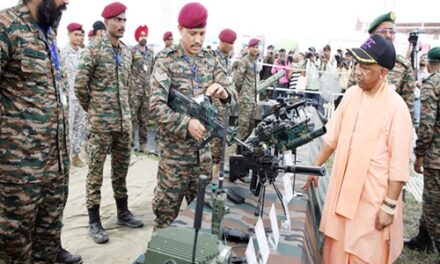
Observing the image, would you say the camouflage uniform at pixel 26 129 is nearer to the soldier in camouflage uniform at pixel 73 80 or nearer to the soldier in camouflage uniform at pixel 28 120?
the soldier in camouflage uniform at pixel 28 120

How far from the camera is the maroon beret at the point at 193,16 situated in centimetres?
251

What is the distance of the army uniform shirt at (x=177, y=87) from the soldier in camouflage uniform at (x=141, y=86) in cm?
417

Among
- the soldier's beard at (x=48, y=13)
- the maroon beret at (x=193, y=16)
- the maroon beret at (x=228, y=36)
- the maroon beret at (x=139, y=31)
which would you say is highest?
the maroon beret at (x=139, y=31)

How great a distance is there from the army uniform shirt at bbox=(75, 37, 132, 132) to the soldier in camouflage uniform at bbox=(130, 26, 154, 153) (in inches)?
121

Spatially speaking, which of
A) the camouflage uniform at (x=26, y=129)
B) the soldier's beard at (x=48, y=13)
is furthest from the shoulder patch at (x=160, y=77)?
the soldier's beard at (x=48, y=13)

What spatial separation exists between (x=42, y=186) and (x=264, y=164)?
4.35ft

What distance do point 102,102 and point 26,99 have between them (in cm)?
155

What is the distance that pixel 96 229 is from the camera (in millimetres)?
3725

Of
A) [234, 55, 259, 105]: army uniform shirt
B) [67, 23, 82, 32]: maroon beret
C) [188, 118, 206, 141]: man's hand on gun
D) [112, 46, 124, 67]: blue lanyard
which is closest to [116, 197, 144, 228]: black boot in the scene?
[112, 46, 124, 67]: blue lanyard

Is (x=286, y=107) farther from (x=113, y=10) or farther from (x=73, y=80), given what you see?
(x=73, y=80)

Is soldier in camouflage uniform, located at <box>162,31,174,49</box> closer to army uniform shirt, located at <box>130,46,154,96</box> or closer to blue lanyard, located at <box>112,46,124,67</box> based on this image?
army uniform shirt, located at <box>130,46,154,96</box>

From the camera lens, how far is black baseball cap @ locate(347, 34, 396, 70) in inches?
89.7

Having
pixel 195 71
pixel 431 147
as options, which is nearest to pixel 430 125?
pixel 431 147

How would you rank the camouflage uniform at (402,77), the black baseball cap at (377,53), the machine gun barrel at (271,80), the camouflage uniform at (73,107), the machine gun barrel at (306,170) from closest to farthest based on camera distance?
the machine gun barrel at (306,170) → the black baseball cap at (377,53) → the camouflage uniform at (402,77) → the machine gun barrel at (271,80) → the camouflage uniform at (73,107)
